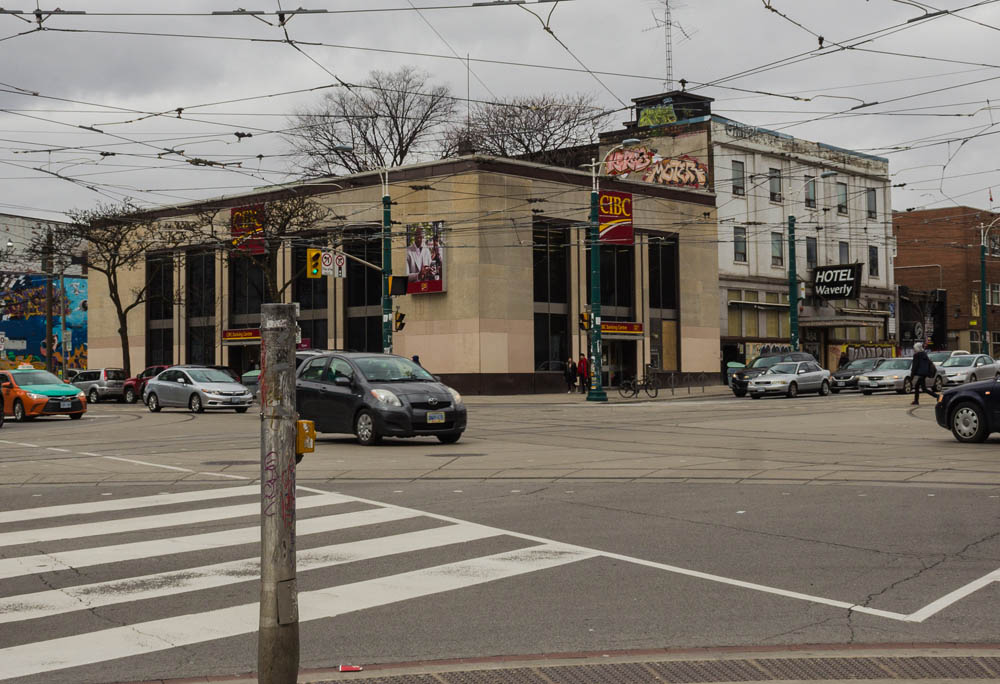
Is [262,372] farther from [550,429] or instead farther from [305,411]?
[550,429]

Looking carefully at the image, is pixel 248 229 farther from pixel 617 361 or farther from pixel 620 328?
pixel 617 361

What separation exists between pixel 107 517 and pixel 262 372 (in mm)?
7197

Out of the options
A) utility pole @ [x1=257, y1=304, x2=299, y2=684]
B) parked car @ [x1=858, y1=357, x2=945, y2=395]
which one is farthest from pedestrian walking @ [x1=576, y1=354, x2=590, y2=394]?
utility pole @ [x1=257, y1=304, x2=299, y2=684]

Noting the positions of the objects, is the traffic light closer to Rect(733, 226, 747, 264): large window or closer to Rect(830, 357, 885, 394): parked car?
Rect(830, 357, 885, 394): parked car

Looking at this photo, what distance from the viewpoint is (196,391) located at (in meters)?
34.9

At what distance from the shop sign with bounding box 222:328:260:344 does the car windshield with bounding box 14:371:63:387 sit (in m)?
24.4

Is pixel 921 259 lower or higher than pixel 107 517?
higher

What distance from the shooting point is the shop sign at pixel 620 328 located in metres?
52.3

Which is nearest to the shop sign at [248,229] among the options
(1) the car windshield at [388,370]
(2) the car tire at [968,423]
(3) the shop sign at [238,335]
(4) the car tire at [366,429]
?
(3) the shop sign at [238,335]

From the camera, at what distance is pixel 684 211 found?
57188 millimetres

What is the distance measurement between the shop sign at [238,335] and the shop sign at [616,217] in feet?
63.4

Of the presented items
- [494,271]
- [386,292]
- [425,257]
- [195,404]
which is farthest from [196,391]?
[494,271]

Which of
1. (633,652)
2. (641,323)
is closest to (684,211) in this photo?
(641,323)

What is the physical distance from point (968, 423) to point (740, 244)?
4343cm
